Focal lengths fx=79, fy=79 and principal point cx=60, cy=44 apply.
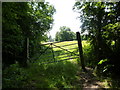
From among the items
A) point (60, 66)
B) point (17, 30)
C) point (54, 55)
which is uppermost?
point (17, 30)

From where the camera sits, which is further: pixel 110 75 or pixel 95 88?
pixel 110 75

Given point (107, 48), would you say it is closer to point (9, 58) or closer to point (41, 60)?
point (41, 60)

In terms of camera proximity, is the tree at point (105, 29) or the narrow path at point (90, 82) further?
the tree at point (105, 29)

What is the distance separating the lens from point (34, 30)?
20.1 feet

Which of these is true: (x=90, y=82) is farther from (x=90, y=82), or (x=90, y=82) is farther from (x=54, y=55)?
(x=54, y=55)

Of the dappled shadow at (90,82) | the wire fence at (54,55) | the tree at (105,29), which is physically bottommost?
the dappled shadow at (90,82)

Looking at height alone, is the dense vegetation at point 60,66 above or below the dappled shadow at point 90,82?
above

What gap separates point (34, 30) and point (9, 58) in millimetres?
2906

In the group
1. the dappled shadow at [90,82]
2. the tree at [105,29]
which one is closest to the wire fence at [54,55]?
the tree at [105,29]

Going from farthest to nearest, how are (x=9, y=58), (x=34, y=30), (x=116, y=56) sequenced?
1. (x=34, y=30)
2. (x=9, y=58)
3. (x=116, y=56)

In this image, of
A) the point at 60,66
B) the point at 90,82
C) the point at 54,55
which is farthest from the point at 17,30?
the point at 54,55

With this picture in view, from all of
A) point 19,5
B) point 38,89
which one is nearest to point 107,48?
point 38,89

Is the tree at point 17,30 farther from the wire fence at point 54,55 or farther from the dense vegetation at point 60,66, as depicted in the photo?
the wire fence at point 54,55

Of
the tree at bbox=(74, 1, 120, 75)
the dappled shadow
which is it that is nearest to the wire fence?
the tree at bbox=(74, 1, 120, 75)
